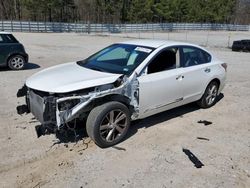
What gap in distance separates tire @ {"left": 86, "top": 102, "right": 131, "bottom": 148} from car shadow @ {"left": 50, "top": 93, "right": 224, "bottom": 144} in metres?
0.32

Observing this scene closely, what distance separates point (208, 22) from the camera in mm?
72188

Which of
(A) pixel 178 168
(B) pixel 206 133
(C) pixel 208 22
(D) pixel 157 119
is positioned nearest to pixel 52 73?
(D) pixel 157 119

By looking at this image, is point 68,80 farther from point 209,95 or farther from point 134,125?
point 209,95

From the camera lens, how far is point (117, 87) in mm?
4527

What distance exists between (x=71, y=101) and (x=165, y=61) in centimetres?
206

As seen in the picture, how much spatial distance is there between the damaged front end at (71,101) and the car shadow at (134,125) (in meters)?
0.31

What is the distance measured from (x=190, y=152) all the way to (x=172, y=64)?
1766mm

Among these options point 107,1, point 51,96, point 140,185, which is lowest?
point 140,185

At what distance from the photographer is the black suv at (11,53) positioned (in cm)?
1034

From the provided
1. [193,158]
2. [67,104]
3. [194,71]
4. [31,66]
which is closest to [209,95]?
[194,71]

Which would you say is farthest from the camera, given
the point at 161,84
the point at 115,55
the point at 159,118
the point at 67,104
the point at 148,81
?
the point at 159,118

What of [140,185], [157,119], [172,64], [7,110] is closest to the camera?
[140,185]

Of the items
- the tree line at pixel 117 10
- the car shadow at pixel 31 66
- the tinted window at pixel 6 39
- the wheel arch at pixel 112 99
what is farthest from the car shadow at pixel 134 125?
the tree line at pixel 117 10

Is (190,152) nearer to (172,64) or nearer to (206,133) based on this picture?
(206,133)
